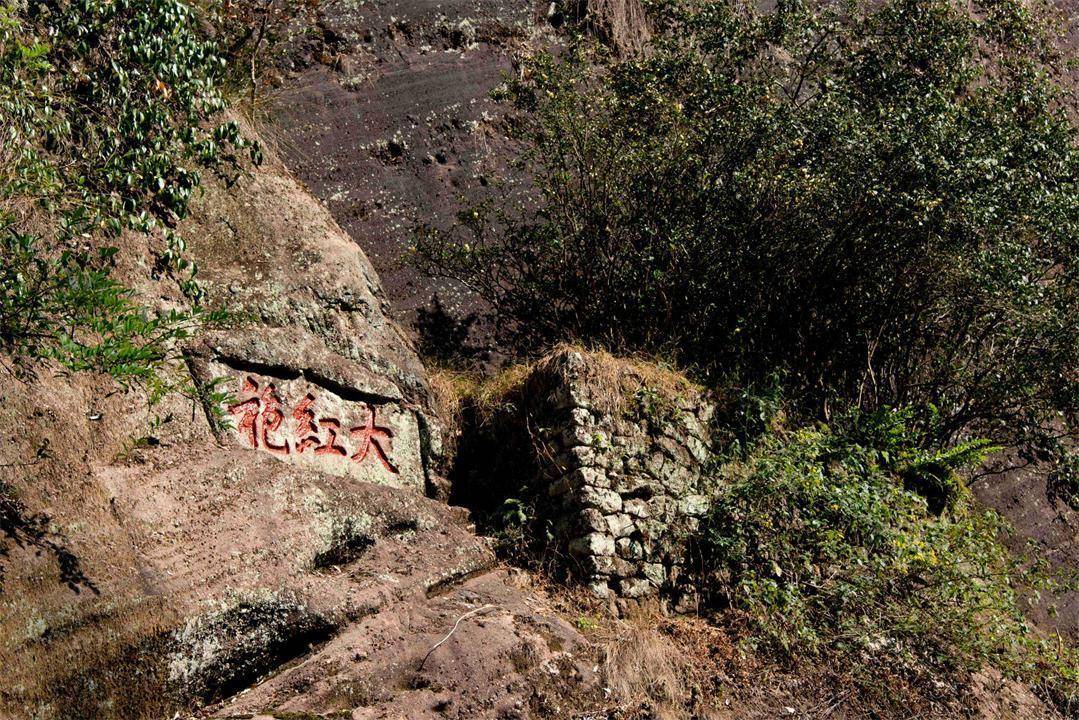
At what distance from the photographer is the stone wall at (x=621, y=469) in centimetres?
713

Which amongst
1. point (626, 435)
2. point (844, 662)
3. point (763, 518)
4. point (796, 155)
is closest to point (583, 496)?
point (626, 435)

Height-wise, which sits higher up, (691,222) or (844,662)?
(691,222)

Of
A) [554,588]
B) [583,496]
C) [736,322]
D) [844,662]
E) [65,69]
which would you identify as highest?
[65,69]

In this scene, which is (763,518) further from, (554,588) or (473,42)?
(473,42)

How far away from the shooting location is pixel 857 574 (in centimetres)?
734

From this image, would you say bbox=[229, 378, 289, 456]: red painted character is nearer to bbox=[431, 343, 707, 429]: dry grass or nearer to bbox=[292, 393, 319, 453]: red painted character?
bbox=[292, 393, 319, 453]: red painted character

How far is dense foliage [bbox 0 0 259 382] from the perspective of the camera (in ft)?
17.2

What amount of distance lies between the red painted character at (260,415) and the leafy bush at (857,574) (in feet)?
9.90

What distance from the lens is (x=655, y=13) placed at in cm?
1038

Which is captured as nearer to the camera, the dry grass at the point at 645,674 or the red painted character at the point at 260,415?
the dry grass at the point at 645,674

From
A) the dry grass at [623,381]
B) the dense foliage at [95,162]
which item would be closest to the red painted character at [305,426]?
the dense foliage at [95,162]

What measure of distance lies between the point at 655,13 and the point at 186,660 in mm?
7656

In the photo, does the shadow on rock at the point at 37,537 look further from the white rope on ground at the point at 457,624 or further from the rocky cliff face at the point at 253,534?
the white rope on ground at the point at 457,624

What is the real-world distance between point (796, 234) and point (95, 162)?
5.29m
